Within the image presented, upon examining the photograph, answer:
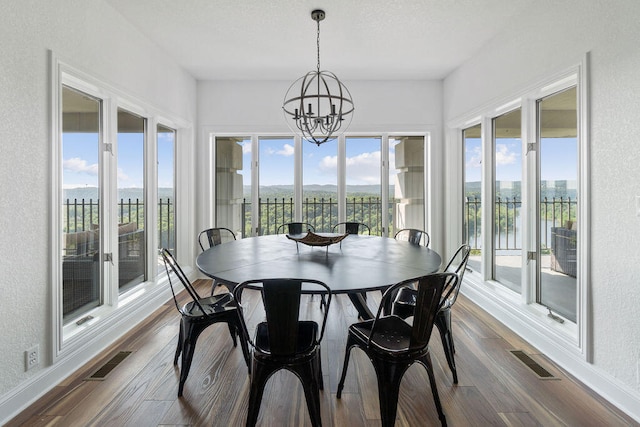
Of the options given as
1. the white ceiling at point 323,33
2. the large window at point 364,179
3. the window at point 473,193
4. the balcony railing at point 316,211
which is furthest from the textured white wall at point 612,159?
the balcony railing at point 316,211

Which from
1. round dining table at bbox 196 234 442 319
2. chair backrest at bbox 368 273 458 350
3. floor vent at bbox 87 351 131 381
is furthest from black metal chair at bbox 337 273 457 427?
floor vent at bbox 87 351 131 381

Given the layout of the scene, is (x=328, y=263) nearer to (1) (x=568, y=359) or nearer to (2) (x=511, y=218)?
(1) (x=568, y=359)

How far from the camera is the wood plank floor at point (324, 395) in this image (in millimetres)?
1823

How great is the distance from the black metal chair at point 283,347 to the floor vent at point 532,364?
1.65m

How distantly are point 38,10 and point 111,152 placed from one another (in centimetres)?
115

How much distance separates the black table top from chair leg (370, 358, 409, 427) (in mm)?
390

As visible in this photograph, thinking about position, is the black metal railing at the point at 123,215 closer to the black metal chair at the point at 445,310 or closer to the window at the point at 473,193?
the black metal chair at the point at 445,310

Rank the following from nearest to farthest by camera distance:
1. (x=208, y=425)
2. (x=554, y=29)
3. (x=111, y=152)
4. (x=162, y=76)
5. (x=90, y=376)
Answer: (x=208, y=425), (x=90, y=376), (x=554, y=29), (x=111, y=152), (x=162, y=76)

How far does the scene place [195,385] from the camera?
6.99 ft

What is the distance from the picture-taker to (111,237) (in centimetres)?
297

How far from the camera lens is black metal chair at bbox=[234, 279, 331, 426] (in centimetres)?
153

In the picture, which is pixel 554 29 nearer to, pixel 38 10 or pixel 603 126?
pixel 603 126

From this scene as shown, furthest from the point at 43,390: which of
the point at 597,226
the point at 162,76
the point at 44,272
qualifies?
the point at 597,226

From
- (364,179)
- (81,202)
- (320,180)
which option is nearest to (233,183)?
(320,180)
